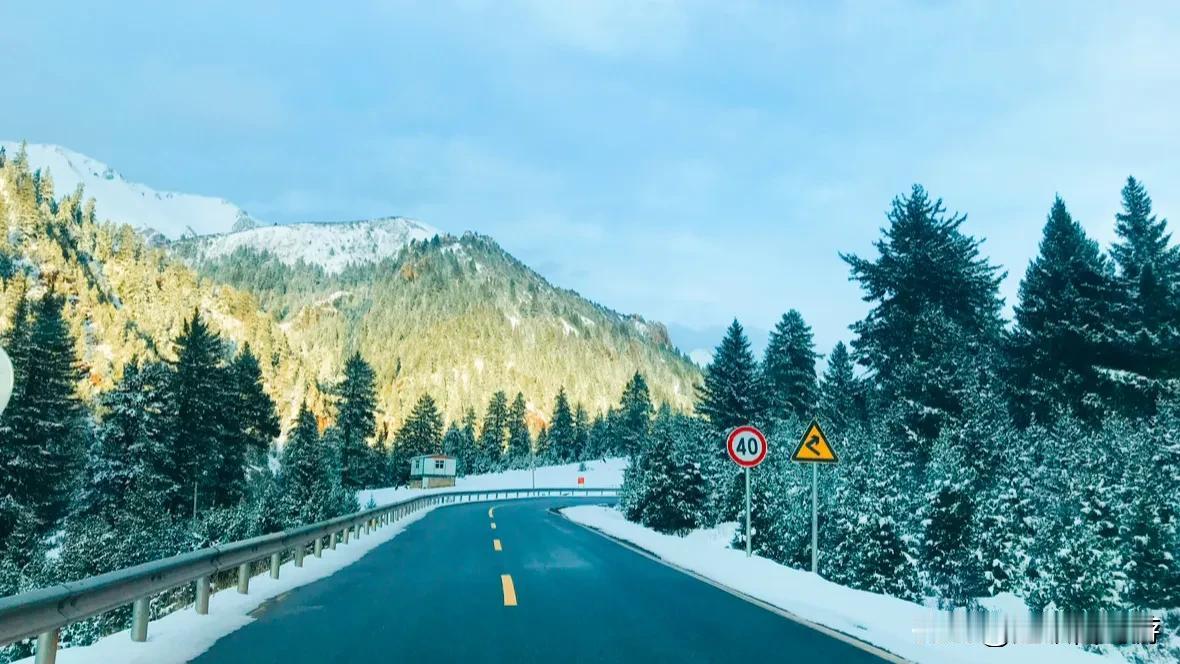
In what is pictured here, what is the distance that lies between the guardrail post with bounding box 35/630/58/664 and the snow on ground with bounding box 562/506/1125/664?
23.9 ft

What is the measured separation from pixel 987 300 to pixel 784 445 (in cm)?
1147

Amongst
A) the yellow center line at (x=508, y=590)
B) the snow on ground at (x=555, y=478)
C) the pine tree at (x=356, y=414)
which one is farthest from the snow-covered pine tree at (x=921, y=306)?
the snow on ground at (x=555, y=478)

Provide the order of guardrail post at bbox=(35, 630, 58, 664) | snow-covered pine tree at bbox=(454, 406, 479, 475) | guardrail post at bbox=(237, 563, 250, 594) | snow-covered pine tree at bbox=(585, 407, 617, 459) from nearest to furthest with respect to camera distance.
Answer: guardrail post at bbox=(35, 630, 58, 664) → guardrail post at bbox=(237, 563, 250, 594) → snow-covered pine tree at bbox=(454, 406, 479, 475) → snow-covered pine tree at bbox=(585, 407, 617, 459)

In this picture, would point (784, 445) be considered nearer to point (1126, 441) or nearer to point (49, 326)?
point (1126, 441)

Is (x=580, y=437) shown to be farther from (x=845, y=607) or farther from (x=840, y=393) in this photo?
(x=845, y=607)

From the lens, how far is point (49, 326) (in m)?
40.1

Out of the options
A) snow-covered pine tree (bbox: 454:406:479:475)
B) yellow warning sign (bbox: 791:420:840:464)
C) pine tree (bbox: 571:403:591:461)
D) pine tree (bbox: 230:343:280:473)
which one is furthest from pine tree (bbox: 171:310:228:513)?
pine tree (bbox: 571:403:591:461)

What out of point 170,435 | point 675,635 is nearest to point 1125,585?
point 675,635

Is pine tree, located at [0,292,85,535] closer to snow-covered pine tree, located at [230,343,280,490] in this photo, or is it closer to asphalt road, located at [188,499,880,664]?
snow-covered pine tree, located at [230,343,280,490]

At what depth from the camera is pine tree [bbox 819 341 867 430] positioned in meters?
42.2

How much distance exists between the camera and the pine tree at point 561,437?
125 meters

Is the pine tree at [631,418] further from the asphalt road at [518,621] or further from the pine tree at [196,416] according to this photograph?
the asphalt road at [518,621]

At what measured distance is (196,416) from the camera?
150 ft

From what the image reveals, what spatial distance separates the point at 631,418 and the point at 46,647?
11305cm
